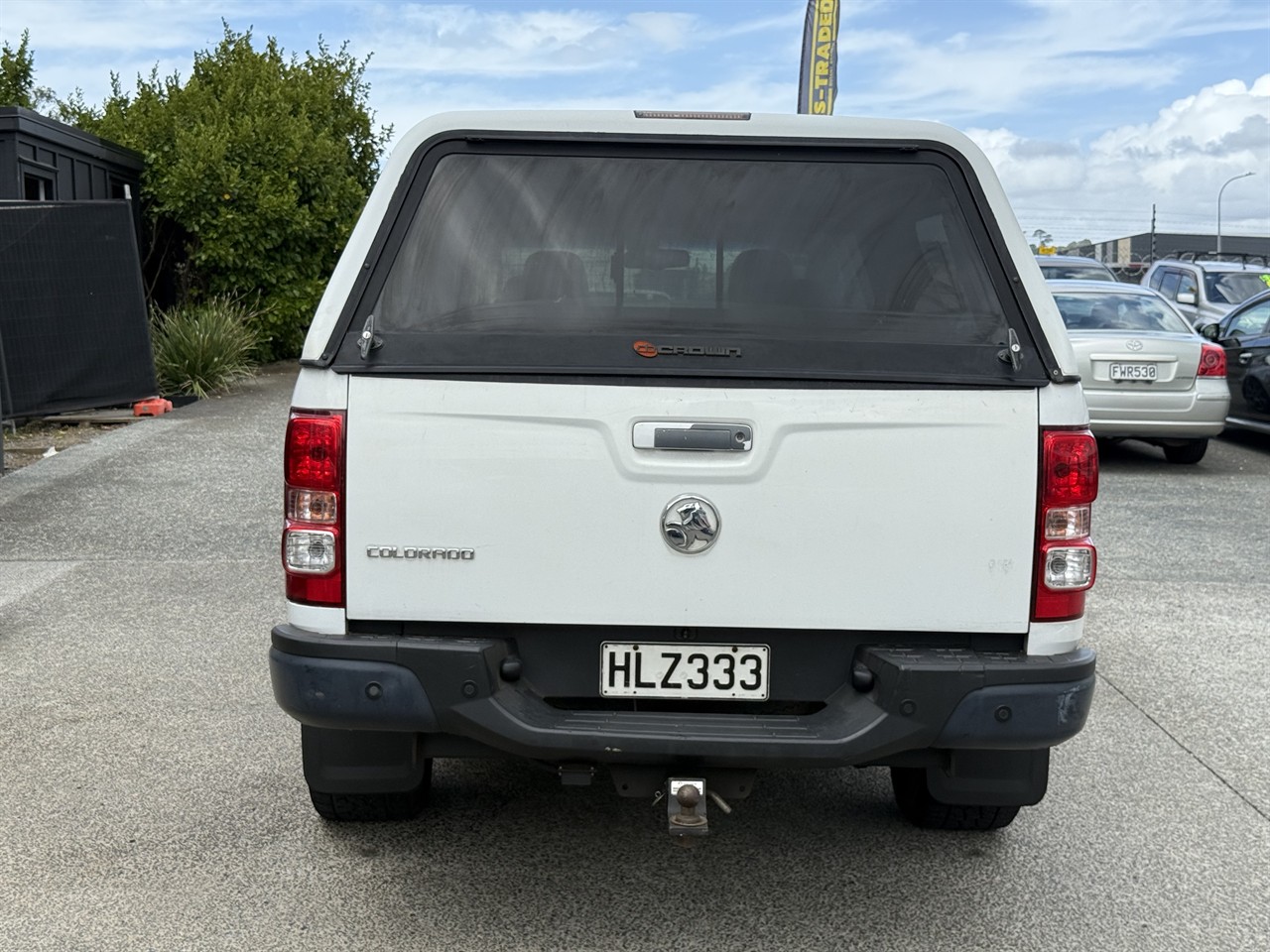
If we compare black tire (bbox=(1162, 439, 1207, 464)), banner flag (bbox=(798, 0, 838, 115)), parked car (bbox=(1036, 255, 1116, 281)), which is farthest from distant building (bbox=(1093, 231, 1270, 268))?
black tire (bbox=(1162, 439, 1207, 464))

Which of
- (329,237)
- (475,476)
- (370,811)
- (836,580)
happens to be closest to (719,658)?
(836,580)

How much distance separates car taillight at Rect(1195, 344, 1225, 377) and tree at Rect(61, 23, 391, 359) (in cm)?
1109

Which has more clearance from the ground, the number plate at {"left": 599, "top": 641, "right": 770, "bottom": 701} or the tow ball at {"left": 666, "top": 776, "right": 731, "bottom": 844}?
the number plate at {"left": 599, "top": 641, "right": 770, "bottom": 701}

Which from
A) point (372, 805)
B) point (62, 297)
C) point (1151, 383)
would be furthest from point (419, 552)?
point (62, 297)

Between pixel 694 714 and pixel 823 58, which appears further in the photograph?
pixel 823 58

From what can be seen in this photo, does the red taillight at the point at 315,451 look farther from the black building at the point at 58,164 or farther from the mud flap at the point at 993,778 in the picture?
the black building at the point at 58,164

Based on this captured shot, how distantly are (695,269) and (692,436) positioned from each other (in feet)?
1.68

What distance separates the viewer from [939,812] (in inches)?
175

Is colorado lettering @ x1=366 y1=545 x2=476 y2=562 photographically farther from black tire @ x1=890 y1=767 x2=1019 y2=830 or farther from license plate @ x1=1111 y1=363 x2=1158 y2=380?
license plate @ x1=1111 y1=363 x2=1158 y2=380

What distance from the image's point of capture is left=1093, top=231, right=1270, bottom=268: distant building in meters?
67.9

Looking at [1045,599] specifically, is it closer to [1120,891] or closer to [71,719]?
[1120,891]

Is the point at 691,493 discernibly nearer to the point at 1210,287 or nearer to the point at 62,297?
the point at 62,297

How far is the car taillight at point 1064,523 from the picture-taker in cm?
345

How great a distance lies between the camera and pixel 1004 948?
3701 mm
